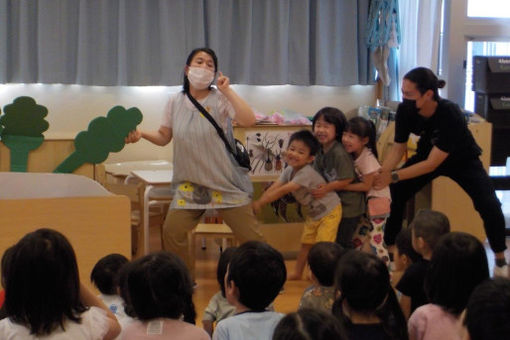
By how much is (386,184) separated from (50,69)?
288 centimetres

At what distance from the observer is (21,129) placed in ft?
12.8

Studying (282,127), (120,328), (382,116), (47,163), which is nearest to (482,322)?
(120,328)

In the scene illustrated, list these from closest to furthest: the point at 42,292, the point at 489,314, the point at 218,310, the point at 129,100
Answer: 1. the point at 489,314
2. the point at 42,292
3. the point at 218,310
4. the point at 129,100

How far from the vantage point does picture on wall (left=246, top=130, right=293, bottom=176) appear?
16.6ft

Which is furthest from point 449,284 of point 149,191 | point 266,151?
point 266,151

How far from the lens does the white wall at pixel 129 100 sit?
6.11 meters

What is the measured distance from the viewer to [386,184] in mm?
4418

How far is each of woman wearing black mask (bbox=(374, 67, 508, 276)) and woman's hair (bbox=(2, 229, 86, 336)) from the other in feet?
8.65

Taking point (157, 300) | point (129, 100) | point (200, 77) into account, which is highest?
A: point (200, 77)

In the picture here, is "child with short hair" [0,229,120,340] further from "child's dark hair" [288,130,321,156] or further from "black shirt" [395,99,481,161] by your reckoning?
"black shirt" [395,99,481,161]

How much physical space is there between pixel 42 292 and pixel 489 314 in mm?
1127

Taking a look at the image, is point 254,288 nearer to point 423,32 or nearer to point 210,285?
point 210,285

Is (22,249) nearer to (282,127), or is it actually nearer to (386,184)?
(386,184)

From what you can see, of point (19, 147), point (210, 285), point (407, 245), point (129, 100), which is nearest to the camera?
point (407, 245)
